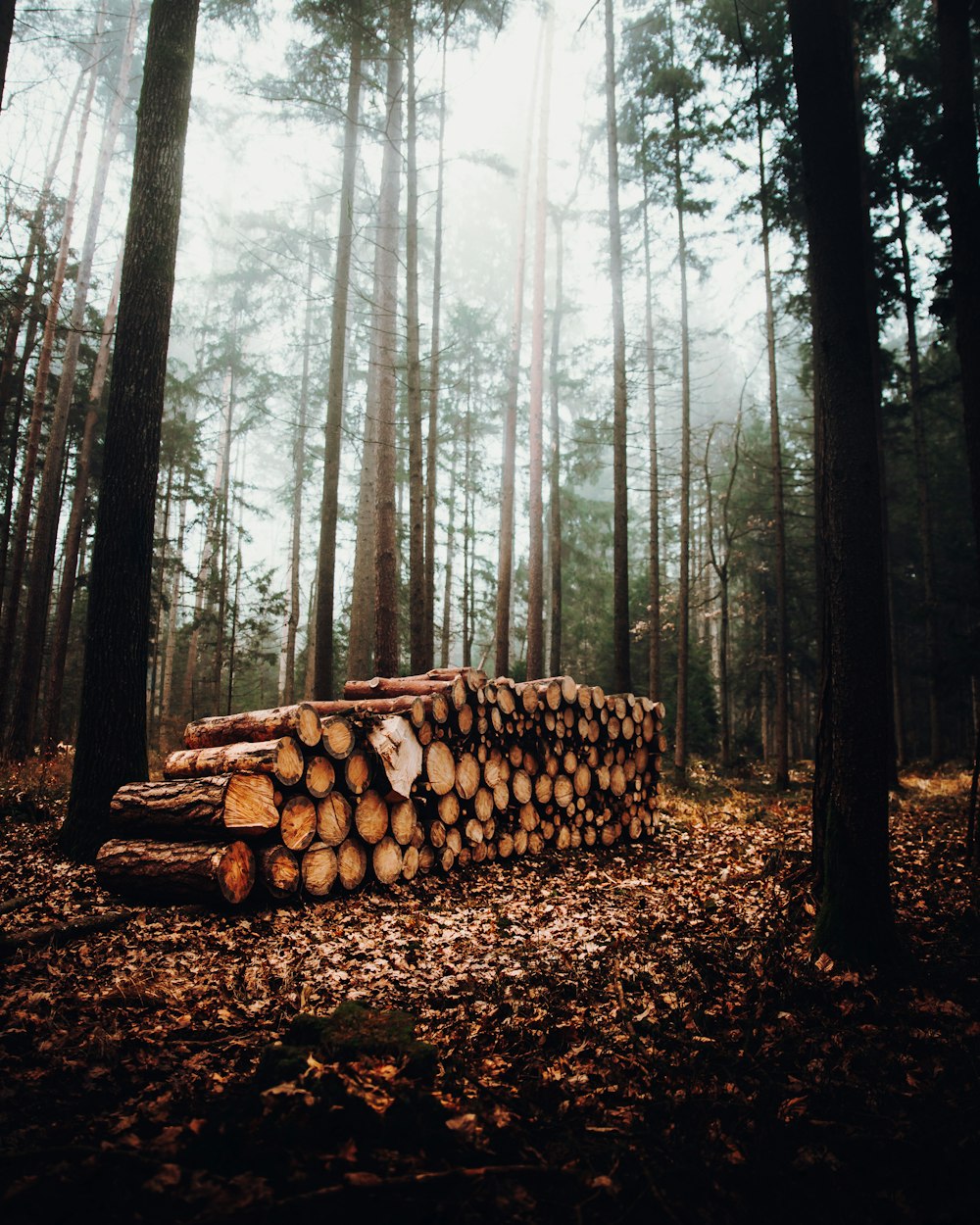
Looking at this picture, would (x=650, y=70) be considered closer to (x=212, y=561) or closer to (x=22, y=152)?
(x=22, y=152)

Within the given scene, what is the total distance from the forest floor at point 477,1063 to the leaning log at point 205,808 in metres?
0.53

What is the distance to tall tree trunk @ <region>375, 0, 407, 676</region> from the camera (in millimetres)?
9711

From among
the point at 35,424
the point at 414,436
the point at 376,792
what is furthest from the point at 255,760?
the point at 35,424

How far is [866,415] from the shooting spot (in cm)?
367

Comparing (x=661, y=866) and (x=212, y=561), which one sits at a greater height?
(x=212, y=561)

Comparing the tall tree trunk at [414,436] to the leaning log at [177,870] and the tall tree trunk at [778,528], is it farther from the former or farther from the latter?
the tall tree trunk at [778,528]

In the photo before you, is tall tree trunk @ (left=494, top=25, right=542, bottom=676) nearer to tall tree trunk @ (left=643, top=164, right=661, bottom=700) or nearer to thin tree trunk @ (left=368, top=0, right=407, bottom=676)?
tall tree trunk @ (left=643, top=164, right=661, bottom=700)

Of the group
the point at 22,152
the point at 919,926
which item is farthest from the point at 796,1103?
the point at 22,152

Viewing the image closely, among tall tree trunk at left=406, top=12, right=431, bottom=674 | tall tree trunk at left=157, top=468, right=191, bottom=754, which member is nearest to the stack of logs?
tall tree trunk at left=406, top=12, right=431, bottom=674

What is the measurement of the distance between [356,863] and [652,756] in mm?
4698

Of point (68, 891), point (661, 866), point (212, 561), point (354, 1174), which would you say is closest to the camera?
point (354, 1174)

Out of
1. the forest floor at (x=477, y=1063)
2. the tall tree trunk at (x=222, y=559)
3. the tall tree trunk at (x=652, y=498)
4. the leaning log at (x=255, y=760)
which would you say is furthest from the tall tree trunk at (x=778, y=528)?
the tall tree trunk at (x=222, y=559)

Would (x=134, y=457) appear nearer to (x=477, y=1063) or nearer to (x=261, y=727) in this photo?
(x=261, y=727)

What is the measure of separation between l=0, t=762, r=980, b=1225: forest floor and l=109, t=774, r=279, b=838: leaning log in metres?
0.53
